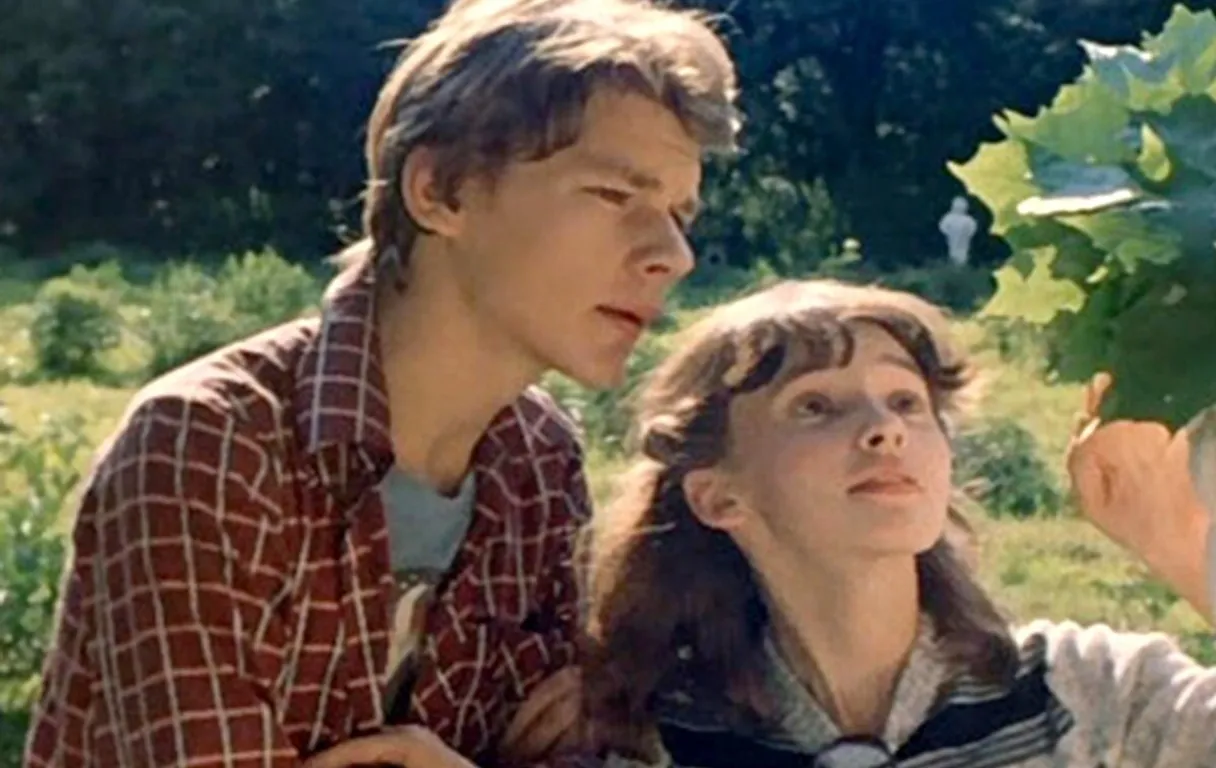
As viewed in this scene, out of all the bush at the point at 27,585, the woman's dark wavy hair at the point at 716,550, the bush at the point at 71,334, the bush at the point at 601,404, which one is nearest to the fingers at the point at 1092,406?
the woman's dark wavy hair at the point at 716,550

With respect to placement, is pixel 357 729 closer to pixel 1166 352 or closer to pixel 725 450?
pixel 725 450

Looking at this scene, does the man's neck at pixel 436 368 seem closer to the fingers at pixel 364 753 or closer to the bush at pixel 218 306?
the fingers at pixel 364 753

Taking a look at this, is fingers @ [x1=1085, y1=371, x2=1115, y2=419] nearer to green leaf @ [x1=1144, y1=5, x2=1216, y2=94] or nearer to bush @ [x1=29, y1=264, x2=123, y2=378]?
green leaf @ [x1=1144, y1=5, x2=1216, y2=94]

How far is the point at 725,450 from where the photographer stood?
98.1 inches

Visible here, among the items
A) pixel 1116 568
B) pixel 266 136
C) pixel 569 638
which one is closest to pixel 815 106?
pixel 266 136

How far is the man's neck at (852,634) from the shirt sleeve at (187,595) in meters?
0.43

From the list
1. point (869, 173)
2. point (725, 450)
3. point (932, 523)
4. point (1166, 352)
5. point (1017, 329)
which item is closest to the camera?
point (1166, 352)

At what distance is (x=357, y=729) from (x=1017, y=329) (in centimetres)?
555

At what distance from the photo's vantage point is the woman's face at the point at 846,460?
2334mm

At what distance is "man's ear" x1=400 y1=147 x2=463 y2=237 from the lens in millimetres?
2465

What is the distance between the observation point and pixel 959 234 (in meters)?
12.0

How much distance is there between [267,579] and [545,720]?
1.00 ft

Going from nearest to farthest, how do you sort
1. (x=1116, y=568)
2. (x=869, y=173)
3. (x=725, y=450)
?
1. (x=725, y=450)
2. (x=1116, y=568)
3. (x=869, y=173)

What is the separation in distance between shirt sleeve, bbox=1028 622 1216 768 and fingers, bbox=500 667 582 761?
418 mm
